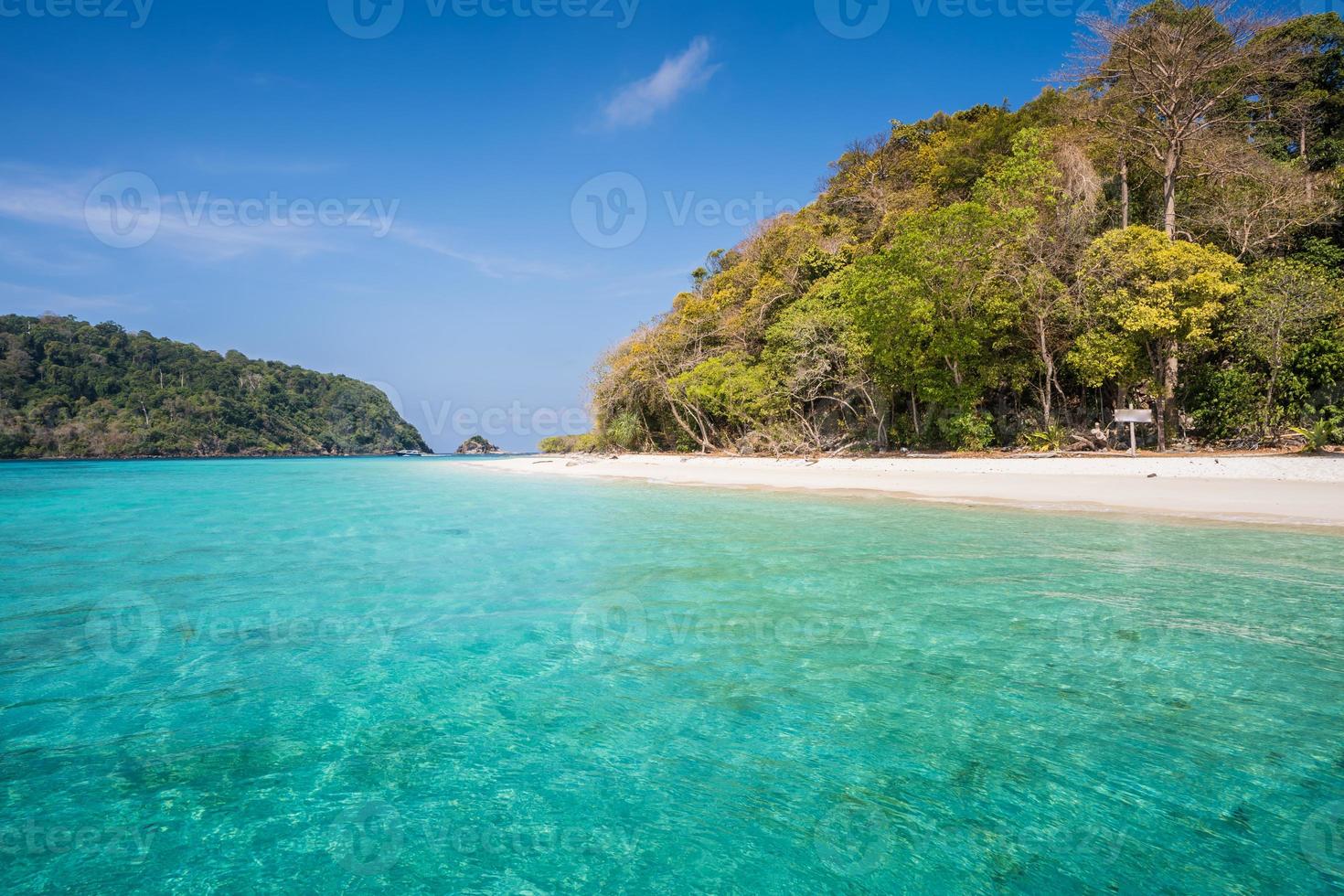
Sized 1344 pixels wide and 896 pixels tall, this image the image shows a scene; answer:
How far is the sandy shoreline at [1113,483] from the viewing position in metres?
10.2

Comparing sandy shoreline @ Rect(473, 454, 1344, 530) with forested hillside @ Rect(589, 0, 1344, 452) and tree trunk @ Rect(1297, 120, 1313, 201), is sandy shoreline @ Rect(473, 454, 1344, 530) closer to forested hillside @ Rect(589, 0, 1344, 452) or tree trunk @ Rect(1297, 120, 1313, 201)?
forested hillside @ Rect(589, 0, 1344, 452)

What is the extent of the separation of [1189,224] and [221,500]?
3175 cm

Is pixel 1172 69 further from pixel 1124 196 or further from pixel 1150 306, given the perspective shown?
pixel 1150 306

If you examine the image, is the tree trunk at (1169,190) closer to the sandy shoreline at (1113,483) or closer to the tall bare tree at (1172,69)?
the tall bare tree at (1172,69)

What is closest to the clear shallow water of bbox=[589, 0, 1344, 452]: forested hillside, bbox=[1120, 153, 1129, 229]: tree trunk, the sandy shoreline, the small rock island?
the sandy shoreline

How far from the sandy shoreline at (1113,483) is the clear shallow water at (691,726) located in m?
2.30

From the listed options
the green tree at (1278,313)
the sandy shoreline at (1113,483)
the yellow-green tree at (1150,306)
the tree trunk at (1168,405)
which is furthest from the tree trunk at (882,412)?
the green tree at (1278,313)

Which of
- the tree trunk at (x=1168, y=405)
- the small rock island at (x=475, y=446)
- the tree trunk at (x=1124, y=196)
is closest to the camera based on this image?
the tree trunk at (x=1168, y=405)

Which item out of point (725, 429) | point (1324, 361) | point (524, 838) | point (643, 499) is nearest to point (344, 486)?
point (643, 499)

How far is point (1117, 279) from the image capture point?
55.6ft

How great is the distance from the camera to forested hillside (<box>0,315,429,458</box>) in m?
64.6

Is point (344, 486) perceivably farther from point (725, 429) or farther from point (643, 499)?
point (725, 429)

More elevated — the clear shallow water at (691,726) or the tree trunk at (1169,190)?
the tree trunk at (1169,190)

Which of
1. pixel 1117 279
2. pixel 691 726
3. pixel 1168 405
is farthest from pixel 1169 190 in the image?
pixel 691 726
